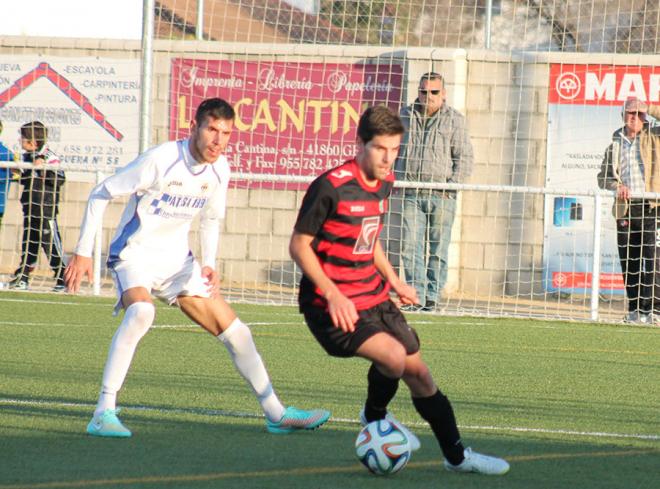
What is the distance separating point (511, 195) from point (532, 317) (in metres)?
2.98

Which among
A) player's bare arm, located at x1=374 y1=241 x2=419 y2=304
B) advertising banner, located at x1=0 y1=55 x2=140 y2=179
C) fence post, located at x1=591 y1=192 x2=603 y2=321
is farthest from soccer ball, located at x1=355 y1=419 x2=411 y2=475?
advertising banner, located at x1=0 y1=55 x2=140 y2=179

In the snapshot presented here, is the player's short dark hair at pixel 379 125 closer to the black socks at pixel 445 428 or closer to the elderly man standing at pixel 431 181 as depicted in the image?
the black socks at pixel 445 428

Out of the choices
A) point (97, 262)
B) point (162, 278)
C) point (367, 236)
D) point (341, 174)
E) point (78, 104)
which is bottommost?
point (97, 262)

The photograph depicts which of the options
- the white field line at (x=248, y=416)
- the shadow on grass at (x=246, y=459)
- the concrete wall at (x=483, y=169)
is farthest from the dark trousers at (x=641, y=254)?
the shadow on grass at (x=246, y=459)

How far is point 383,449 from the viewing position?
18.1ft

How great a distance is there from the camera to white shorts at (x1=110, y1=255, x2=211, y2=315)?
22.4 feet

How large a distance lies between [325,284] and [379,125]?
27.4 inches

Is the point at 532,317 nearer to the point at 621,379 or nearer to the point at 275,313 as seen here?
the point at 275,313

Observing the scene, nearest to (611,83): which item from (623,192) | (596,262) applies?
(596,262)

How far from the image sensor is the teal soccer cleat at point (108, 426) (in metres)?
6.34

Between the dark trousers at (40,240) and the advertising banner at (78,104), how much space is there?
1.98 m

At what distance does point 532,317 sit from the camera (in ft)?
46.0

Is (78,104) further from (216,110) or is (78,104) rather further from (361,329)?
(361,329)

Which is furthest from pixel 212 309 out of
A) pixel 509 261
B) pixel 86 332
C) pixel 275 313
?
pixel 509 261
